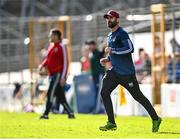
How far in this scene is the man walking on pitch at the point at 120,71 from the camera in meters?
15.1

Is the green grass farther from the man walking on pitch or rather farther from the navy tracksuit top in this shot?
the navy tracksuit top

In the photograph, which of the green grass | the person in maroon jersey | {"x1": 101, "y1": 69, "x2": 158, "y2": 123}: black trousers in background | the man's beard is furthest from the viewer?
the person in maroon jersey

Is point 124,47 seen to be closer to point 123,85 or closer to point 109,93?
point 123,85

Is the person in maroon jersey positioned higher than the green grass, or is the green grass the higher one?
the person in maroon jersey

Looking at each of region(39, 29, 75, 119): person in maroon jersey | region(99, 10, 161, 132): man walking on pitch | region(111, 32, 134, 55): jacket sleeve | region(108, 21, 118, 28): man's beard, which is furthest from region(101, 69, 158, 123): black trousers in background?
region(39, 29, 75, 119): person in maroon jersey

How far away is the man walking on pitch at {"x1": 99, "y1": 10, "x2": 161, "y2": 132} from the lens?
15086 millimetres

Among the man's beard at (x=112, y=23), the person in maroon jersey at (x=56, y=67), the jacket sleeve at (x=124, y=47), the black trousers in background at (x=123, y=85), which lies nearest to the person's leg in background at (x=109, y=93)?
the black trousers in background at (x=123, y=85)

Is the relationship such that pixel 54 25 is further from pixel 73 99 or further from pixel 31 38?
pixel 73 99

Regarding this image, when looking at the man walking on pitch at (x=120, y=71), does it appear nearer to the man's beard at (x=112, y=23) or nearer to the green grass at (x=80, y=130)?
the man's beard at (x=112, y=23)

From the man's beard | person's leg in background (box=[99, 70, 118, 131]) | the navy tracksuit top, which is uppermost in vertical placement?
the man's beard

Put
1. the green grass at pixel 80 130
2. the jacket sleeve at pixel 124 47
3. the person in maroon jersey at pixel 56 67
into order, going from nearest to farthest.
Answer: the green grass at pixel 80 130, the jacket sleeve at pixel 124 47, the person in maroon jersey at pixel 56 67

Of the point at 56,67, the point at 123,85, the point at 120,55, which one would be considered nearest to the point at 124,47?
the point at 120,55

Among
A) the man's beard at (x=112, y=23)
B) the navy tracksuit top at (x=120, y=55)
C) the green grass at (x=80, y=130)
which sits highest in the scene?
the man's beard at (x=112, y=23)

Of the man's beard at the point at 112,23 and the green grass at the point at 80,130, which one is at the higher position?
the man's beard at the point at 112,23
